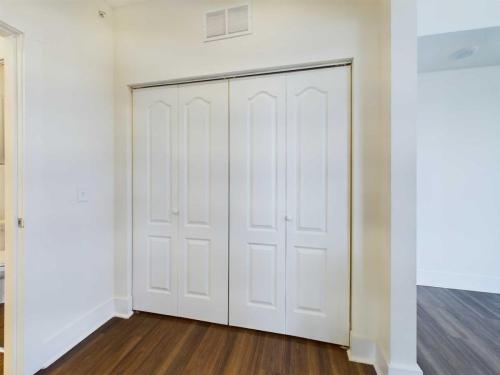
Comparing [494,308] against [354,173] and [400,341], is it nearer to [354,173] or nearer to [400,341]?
[400,341]

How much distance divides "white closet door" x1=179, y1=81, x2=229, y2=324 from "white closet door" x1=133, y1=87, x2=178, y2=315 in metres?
0.10

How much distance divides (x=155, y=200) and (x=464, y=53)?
3.29m

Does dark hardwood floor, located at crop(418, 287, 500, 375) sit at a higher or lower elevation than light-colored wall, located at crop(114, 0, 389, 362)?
lower

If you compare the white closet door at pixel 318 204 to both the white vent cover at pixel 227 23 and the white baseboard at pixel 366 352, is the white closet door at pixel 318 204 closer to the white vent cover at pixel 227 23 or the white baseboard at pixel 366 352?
the white baseboard at pixel 366 352

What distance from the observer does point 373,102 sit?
1581 millimetres

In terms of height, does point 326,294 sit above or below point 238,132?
below

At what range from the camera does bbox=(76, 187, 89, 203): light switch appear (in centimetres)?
175

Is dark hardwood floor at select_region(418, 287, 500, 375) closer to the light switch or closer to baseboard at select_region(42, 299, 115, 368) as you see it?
baseboard at select_region(42, 299, 115, 368)

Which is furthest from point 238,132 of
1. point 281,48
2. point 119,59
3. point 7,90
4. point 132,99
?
point 7,90

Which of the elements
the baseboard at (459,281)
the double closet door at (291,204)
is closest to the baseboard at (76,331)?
the double closet door at (291,204)

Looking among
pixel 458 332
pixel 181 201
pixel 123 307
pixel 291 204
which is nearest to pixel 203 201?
pixel 181 201

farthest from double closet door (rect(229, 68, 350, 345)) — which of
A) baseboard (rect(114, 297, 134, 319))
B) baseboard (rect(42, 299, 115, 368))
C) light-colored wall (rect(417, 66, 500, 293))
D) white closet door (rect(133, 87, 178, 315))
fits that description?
light-colored wall (rect(417, 66, 500, 293))

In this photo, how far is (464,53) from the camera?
7.25 feet

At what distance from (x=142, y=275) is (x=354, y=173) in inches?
79.8
